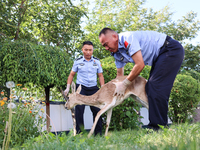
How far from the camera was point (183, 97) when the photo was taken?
27.9 feet

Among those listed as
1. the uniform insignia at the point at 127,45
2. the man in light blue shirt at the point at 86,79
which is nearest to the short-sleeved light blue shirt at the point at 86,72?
the man in light blue shirt at the point at 86,79

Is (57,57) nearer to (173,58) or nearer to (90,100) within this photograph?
(90,100)

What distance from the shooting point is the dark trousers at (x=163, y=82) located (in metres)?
3.31

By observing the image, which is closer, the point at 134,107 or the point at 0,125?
the point at 0,125

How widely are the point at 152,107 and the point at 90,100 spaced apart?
136cm

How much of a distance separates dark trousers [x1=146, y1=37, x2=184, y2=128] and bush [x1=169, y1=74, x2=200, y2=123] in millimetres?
5378

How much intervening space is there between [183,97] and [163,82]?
Answer: 5743 millimetres

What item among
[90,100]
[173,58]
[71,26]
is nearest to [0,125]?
[90,100]

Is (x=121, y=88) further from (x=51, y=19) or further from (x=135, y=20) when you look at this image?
(x=135, y=20)

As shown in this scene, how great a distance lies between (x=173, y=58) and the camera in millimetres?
3334

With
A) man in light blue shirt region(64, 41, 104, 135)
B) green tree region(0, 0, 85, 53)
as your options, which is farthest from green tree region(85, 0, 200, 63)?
man in light blue shirt region(64, 41, 104, 135)

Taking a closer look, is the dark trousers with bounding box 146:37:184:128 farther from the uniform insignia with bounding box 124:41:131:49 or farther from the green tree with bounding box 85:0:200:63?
the green tree with bounding box 85:0:200:63

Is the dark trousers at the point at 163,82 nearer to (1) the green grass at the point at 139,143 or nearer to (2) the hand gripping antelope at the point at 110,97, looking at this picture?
(2) the hand gripping antelope at the point at 110,97

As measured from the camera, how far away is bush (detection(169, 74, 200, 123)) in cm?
841
